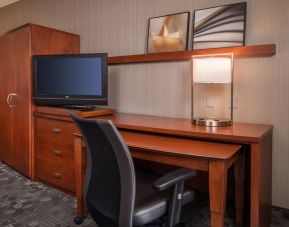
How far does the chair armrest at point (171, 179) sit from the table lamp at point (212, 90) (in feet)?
2.37

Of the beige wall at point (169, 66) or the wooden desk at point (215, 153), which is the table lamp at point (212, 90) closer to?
the beige wall at point (169, 66)

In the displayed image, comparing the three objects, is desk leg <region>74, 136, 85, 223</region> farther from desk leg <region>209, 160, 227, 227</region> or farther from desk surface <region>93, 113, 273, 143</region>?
desk leg <region>209, 160, 227, 227</region>

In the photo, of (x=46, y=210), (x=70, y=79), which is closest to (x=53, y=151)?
(x=46, y=210)

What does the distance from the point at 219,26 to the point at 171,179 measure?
1473 mm

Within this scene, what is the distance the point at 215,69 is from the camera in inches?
73.8

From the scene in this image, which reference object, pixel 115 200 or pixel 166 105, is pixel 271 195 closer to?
pixel 166 105

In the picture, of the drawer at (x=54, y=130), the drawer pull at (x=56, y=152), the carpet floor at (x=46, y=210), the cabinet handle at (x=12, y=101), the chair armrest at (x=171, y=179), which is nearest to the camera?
the chair armrest at (x=171, y=179)

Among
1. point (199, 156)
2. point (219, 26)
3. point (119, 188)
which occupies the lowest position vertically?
point (119, 188)

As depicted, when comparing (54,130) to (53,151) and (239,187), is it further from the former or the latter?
(239,187)

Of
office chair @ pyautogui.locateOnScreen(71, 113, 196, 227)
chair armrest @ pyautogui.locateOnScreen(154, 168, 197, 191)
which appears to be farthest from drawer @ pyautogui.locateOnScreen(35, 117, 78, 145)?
chair armrest @ pyautogui.locateOnScreen(154, 168, 197, 191)

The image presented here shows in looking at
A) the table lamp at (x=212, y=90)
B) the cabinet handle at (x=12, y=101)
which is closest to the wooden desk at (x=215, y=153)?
the table lamp at (x=212, y=90)

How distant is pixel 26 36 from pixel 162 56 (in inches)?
54.6

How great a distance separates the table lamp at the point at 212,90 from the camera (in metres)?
1.88

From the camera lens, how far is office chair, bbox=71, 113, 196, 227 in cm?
119
